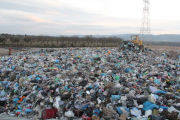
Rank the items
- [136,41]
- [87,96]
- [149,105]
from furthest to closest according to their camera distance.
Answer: [136,41]
[87,96]
[149,105]

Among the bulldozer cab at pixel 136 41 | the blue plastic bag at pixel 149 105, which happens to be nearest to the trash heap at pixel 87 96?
the blue plastic bag at pixel 149 105

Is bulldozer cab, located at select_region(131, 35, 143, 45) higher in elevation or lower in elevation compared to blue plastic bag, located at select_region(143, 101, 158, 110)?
higher

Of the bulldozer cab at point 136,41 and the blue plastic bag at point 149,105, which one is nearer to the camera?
the blue plastic bag at point 149,105

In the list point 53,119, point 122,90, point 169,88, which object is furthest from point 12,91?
point 169,88

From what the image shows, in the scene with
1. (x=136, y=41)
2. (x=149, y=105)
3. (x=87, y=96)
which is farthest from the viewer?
(x=136, y=41)

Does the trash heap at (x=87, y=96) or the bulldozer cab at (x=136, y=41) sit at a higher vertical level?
the bulldozer cab at (x=136, y=41)

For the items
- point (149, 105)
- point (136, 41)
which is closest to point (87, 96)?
point (149, 105)

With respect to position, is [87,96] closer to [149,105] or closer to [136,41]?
[149,105]

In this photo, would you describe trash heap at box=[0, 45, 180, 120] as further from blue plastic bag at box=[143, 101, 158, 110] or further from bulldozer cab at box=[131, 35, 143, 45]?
bulldozer cab at box=[131, 35, 143, 45]

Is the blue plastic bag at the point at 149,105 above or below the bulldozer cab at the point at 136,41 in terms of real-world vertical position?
below

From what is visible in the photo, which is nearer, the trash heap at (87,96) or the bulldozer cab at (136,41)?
the trash heap at (87,96)

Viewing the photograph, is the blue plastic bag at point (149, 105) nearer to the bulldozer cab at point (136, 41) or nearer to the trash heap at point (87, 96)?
the trash heap at point (87, 96)

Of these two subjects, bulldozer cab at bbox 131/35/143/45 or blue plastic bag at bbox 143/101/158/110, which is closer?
blue plastic bag at bbox 143/101/158/110

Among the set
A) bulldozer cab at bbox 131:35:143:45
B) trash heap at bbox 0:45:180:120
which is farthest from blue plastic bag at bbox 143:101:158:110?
bulldozer cab at bbox 131:35:143:45
